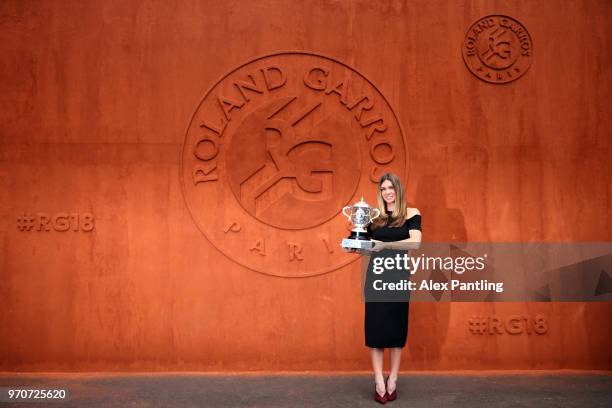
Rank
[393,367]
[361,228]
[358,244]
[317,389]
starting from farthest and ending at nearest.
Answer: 1. [317,389]
2. [393,367]
3. [361,228]
4. [358,244]

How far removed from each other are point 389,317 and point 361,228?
56 cm

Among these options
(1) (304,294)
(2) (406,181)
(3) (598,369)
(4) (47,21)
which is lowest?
(3) (598,369)

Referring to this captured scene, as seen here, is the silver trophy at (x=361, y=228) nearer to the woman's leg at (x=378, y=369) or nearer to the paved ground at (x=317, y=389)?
the woman's leg at (x=378, y=369)

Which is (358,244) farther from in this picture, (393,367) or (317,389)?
(317,389)

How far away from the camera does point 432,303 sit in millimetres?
4043

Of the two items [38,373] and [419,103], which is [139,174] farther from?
[419,103]

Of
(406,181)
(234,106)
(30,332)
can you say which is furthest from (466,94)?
A: (30,332)

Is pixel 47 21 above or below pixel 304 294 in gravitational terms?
above

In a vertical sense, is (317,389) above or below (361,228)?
below

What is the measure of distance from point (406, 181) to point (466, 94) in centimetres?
79

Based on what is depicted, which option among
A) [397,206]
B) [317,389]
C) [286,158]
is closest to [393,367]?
[317,389]

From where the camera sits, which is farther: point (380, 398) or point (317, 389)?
point (317, 389)

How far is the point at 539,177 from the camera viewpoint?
4.10m

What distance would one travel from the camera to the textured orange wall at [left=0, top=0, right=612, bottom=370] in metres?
4.00
